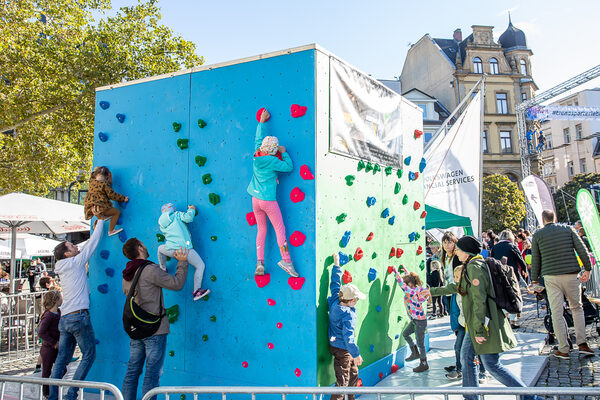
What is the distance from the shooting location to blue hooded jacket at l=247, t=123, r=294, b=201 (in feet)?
17.9

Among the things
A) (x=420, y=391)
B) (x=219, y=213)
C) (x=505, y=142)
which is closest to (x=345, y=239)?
→ (x=219, y=213)

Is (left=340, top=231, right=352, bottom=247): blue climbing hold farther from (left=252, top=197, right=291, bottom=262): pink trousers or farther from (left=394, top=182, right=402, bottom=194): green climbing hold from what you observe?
(left=394, top=182, right=402, bottom=194): green climbing hold

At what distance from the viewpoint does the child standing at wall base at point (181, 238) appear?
596 cm

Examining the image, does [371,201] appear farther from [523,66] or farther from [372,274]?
[523,66]

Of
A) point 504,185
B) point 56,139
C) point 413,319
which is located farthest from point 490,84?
point 413,319

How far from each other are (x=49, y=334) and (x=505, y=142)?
4356 centimetres

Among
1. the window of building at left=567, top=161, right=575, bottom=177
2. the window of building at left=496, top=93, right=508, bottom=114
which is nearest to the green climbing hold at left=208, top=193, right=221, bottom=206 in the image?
the window of building at left=496, top=93, right=508, bottom=114

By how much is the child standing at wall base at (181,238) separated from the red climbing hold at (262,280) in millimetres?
715

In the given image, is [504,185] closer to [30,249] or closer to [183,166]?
[30,249]

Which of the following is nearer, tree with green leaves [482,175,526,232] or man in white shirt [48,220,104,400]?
man in white shirt [48,220,104,400]

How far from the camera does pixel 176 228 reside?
19.7ft

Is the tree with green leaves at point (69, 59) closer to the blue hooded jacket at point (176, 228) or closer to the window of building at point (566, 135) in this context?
the blue hooded jacket at point (176, 228)

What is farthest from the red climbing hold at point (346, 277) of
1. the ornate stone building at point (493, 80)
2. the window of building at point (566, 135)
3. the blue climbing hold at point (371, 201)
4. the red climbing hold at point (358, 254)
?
the window of building at point (566, 135)

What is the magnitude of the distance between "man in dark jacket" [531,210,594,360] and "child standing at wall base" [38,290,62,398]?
7.14 meters
